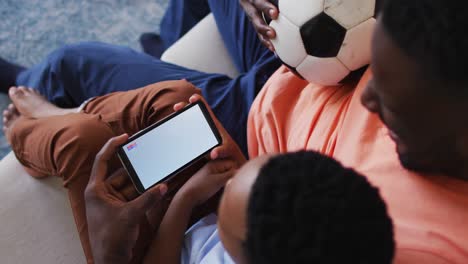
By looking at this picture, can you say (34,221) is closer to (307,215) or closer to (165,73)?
(165,73)

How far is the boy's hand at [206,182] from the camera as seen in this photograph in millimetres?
844

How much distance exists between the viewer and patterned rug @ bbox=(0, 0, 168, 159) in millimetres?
1496

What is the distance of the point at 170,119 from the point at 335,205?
0.49 m

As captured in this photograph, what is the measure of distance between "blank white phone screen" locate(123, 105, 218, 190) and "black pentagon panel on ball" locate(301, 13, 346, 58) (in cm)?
26

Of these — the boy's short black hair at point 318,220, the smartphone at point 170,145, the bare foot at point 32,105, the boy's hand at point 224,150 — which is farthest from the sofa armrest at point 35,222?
the boy's short black hair at point 318,220

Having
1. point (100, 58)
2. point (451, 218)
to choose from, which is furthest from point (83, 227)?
point (451, 218)

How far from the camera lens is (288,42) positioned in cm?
78

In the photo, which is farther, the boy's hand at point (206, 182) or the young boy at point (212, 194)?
the boy's hand at point (206, 182)

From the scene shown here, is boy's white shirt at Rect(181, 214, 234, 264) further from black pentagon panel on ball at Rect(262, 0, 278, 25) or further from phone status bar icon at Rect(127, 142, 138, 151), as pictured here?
black pentagon panel on ball at Rect(262, 0, 278, 25)

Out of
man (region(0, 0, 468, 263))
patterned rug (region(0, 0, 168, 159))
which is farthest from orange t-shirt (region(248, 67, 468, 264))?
patterned rug (region(0, 0, 168, 159))

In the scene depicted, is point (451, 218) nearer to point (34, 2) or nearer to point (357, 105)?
point (357, 105)

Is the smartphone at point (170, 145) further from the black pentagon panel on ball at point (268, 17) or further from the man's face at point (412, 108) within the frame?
the man's face at point (412, 108)

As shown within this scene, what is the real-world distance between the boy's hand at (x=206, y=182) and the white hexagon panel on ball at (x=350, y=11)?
1.10ft

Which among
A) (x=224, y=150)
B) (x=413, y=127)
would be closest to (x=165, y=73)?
(x=224, y=150)
